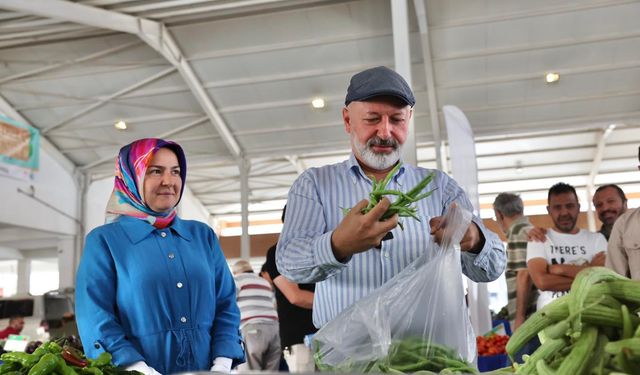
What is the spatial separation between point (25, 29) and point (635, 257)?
8562 mm

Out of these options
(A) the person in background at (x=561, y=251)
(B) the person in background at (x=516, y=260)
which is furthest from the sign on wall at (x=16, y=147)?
(A) the person in background at (x=561, y=251)

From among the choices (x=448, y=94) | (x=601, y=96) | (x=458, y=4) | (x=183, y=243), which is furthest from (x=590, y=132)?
(x=183, y=243)

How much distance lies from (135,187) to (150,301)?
0.42 meters

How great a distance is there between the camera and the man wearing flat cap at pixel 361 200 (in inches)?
65.6

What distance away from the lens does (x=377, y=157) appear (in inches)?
71.5

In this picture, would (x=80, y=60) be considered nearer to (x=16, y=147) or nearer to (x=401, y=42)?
(x=16, y=147)

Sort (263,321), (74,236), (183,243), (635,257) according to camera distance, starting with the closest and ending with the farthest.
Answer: (183,243) < (635,257) < (263,321) < (74,236)

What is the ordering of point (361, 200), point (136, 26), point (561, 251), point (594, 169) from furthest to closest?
point (594, 169), point (136, 26), point (561, 251), point (361, 200)

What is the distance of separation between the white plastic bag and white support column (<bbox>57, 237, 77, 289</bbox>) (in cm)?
1229

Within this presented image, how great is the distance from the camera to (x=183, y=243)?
2.20m

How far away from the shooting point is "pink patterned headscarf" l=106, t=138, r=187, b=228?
220cm

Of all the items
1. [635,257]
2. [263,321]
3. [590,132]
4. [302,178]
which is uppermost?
[590,132]

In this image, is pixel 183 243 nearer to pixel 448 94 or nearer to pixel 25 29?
pixel 25 29

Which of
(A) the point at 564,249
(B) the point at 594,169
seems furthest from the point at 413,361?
(B) the point at 594,169
